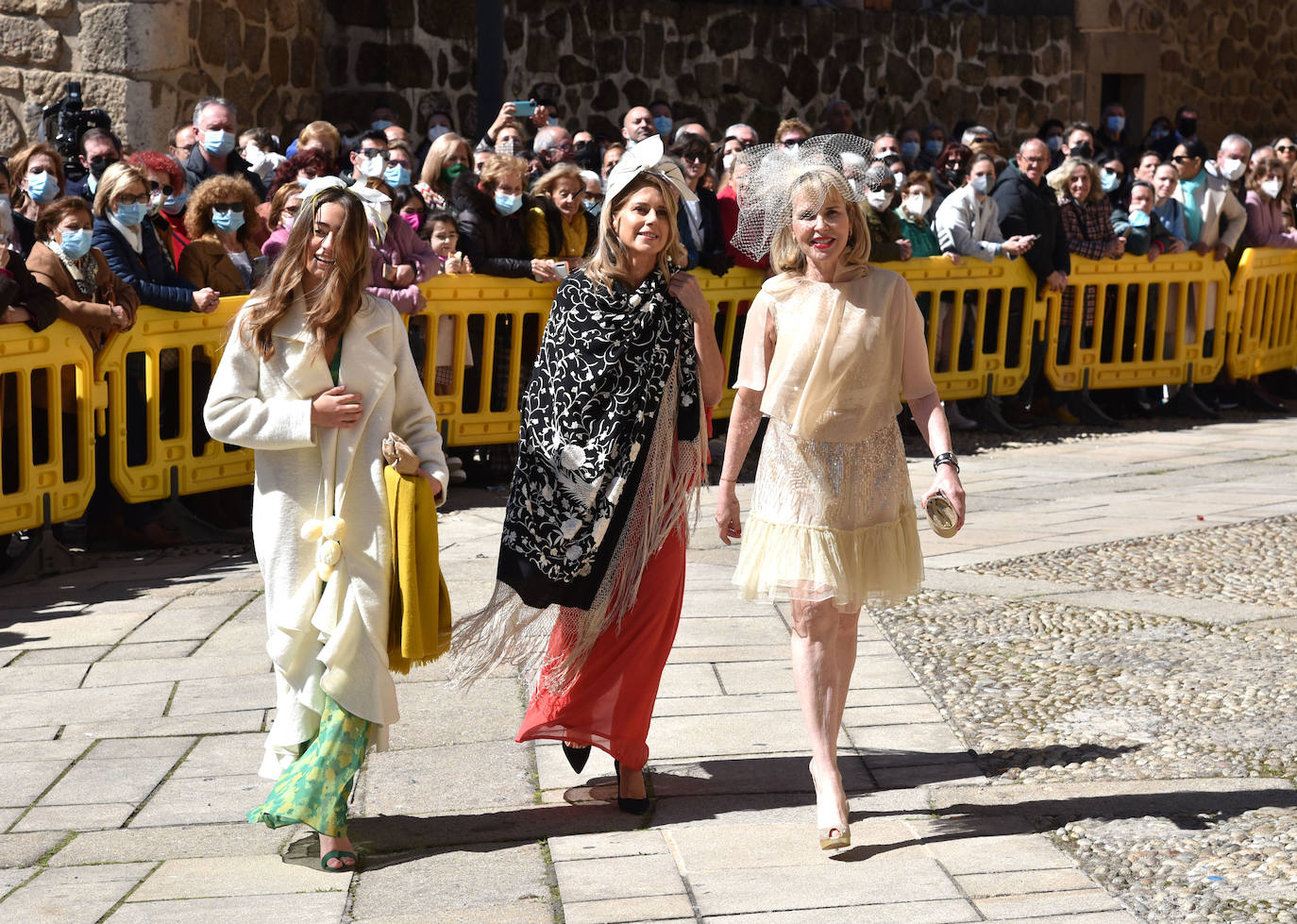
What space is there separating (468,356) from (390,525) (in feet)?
16.3

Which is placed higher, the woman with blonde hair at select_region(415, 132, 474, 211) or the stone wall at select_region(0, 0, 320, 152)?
the stone wall at select_region(0, 0, 320, 152)

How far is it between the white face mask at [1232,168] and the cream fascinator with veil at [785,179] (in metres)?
8.72

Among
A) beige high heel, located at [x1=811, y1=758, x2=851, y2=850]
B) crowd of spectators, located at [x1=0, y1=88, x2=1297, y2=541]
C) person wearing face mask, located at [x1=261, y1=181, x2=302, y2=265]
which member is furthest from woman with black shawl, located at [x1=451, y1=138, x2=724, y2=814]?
person wearing face mask, located at [x1=261, y1=181, x2=302, y2=265]

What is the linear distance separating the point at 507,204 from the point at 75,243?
2.48 metres

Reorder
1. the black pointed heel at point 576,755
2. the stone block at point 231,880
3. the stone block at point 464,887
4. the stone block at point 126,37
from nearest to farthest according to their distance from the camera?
the stone block at point 464,887, the stone block at point 231,880, the black pointed heel at point 576,755, the stone block at point 126,37

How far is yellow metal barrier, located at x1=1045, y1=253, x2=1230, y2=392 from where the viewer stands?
11453mm

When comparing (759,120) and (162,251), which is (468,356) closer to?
(162,251)

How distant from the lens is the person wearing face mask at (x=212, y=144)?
959cm

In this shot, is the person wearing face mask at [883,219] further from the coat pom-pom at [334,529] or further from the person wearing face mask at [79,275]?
the coat pom-pom at [334,529]

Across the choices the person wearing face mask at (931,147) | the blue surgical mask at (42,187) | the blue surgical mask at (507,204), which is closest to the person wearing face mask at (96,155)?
the blue surgical mask at (42,187)

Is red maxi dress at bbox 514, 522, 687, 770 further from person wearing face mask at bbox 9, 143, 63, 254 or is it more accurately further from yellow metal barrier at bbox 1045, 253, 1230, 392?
yellow metal barrier at bbox 1045, 253, 1230, 392

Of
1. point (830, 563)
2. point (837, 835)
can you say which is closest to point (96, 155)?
point (830, 563)

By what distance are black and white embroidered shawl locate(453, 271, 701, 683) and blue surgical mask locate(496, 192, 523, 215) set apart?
473 cm

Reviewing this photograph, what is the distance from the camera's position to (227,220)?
8312 mm
